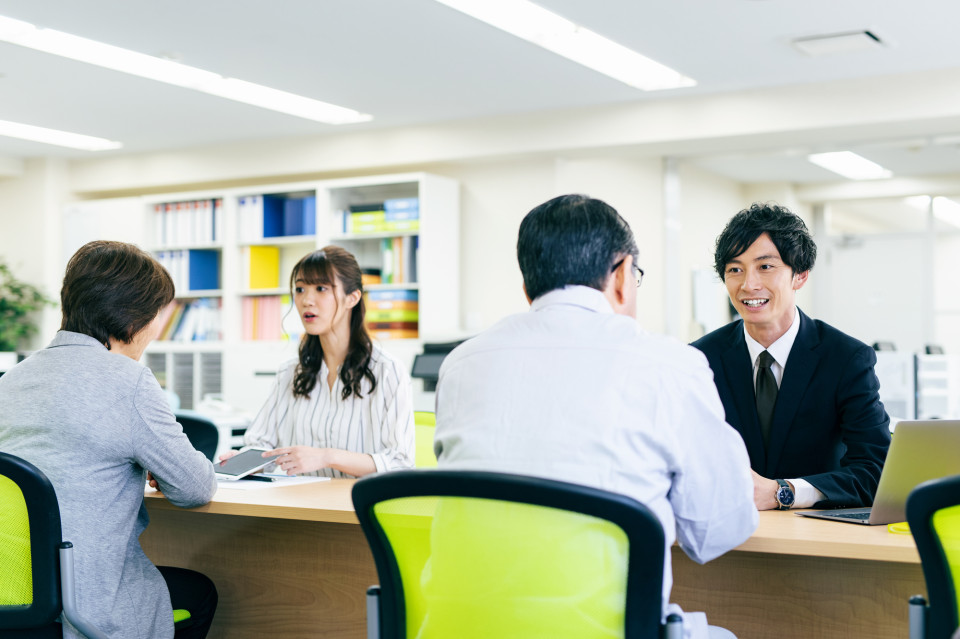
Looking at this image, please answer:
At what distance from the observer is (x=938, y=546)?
137 centimetres

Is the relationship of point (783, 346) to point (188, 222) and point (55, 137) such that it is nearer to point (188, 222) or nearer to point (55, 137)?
point (188, 222)

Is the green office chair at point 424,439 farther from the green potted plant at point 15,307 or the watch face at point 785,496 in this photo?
the green potted plant at point 15,307

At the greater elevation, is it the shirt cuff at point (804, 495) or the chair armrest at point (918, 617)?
the shirt cuff at point (804, 495)

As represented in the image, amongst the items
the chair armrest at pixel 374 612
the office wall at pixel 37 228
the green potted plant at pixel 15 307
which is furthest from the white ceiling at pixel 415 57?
the chair armrest at pixel 374 612

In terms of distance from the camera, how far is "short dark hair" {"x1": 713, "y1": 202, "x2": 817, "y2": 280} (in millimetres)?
2418

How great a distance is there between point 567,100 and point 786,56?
5.02 ft

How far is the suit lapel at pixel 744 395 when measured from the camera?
2346mm

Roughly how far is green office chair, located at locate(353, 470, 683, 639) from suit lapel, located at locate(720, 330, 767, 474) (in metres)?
1.02

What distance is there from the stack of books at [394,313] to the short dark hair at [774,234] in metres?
4.81

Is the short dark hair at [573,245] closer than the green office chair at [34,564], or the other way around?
the short dark hair at [573,245]

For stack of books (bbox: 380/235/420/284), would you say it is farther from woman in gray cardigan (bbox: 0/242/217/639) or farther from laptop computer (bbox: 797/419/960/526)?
laptop computer (bbox: 797/419/960/526)

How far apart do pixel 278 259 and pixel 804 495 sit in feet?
21.5

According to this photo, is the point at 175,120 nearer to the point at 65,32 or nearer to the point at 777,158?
the point at 65,32

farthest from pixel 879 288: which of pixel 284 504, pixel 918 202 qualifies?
pixel 284 504
